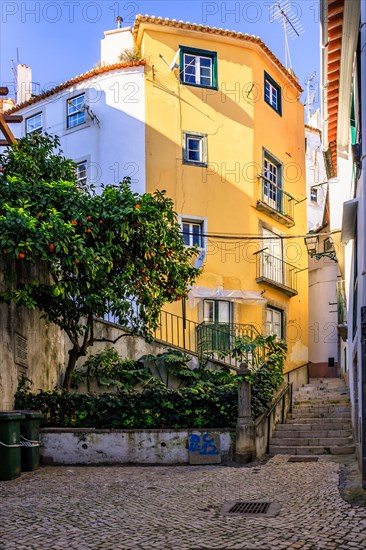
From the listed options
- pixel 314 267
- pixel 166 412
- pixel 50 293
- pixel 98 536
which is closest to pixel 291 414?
pixel 166 412

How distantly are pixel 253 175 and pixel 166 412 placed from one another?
1144 centimetres

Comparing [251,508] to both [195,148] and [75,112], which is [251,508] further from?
[75,112]

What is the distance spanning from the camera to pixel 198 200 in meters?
20.8

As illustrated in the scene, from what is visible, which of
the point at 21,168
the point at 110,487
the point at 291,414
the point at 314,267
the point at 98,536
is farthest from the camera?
the point at 314,267

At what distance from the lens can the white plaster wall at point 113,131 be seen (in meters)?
20.5

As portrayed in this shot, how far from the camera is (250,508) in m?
8.02

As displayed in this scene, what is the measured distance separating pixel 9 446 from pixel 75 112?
577 inches

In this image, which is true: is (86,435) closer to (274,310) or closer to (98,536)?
(98,536)

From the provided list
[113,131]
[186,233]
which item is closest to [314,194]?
[186,233]

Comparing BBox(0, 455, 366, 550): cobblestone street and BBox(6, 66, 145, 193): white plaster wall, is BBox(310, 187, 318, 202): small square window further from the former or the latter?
BBox(0, 455, 366, 550): cobblestone street

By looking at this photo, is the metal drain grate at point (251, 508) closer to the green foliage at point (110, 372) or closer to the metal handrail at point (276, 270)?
the green foliage at point (110, 372)

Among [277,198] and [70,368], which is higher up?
[277,198]

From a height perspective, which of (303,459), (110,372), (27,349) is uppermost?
(27,349)

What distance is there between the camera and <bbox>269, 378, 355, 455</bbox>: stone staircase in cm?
1307
